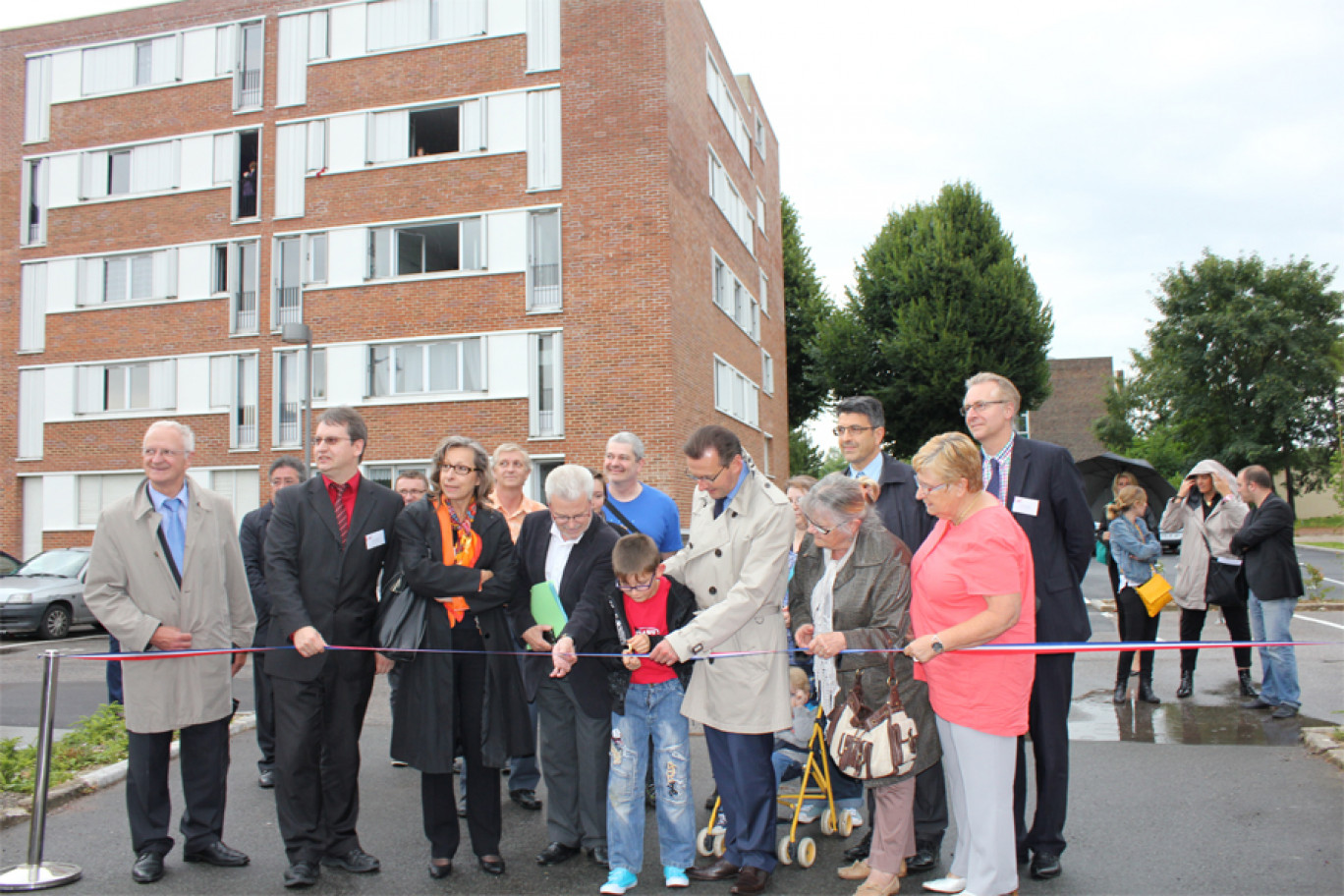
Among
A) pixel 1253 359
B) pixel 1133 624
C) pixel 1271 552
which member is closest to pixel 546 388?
pixel 1133 624

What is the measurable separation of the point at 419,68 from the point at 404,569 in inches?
878

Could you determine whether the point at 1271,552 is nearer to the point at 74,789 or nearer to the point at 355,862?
the point at 355,862

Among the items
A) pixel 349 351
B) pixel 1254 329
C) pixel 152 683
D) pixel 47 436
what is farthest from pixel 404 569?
pixel 1254 329

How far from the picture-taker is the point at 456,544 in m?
4.99

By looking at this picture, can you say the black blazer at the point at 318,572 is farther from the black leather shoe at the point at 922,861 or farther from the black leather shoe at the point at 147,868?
the black leather shoe at the point at 922,861

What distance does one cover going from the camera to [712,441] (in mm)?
4621

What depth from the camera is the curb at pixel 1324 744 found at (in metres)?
6.43

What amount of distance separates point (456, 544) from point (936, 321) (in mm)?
29169

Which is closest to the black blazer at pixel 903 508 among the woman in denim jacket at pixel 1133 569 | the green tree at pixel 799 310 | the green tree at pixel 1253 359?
the woman in denim jacket at pixel 1133 569

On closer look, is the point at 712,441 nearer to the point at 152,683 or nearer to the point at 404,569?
the point at 404,569

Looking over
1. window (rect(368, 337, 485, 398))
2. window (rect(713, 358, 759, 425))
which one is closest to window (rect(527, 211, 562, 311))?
window (rect(368, 337, 485, 398))

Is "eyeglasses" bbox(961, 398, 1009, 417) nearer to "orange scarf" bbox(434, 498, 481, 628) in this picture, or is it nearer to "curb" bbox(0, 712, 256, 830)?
"orange scarf" bbox(434, 498, 481, 628)

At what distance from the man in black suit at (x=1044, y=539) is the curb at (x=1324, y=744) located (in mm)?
2831

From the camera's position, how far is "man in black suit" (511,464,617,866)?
4820 millimetres
